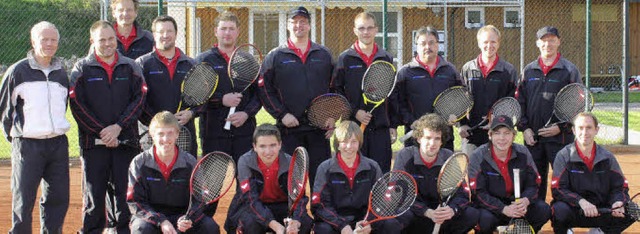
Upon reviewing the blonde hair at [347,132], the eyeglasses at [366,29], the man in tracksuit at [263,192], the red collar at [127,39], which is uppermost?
the eyeglasses at [366,29]

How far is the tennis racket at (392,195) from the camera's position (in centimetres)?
568

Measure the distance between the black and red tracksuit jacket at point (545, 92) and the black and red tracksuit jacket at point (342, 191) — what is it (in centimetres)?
172

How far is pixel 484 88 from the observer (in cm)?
712

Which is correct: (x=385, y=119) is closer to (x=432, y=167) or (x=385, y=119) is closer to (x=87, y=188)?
(x=432, y=167)

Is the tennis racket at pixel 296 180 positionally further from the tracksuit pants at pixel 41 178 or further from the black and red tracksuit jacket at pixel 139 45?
the black and red tracksuit jacket at pixel 139 45

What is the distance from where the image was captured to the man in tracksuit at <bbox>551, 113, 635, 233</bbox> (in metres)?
6.36

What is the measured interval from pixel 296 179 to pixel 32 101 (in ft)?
5.98

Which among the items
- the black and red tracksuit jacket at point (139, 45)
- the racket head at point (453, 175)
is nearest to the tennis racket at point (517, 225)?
the racket head at point (453, 175)

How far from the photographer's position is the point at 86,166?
6367 millimetres

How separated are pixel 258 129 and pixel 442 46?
14.7 metres

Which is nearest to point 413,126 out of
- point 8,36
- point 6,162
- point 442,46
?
point 6,162

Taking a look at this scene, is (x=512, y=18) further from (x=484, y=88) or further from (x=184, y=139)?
(x=184, y=139)

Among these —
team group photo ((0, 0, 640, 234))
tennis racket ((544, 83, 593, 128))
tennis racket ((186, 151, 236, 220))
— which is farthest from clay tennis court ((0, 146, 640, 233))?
tennis racket ((186, 151, 236, 220))

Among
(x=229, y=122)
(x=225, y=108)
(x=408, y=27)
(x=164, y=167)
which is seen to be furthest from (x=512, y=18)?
(x=164, y=167)
